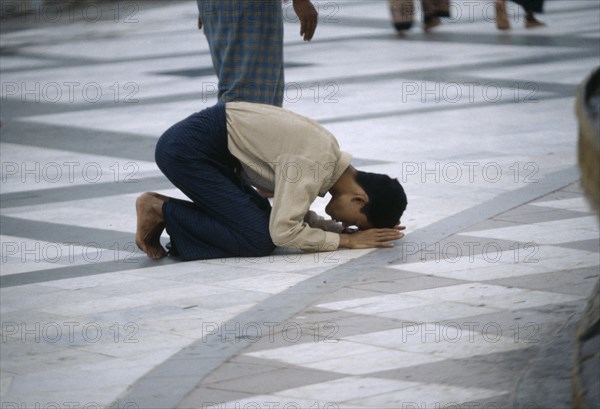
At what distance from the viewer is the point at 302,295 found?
501 cm

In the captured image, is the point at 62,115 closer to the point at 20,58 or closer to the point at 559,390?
the point at 20,58

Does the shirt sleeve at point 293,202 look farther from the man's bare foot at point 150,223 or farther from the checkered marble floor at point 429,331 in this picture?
the man's bare foot at point 150,223

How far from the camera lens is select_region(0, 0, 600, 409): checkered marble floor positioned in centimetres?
407

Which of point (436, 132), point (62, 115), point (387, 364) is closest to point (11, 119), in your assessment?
point (62, 115)

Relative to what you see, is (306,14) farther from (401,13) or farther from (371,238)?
(401,13)

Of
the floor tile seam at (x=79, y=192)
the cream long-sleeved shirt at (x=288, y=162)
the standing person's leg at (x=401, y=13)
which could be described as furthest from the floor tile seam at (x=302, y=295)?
the standing person's leg at (x=401, y=13)

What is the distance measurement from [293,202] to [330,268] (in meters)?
0.34

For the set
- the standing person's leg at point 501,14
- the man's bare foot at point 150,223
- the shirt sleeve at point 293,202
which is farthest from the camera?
the standing person's leg at point 501,14

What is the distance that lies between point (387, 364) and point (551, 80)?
623cm

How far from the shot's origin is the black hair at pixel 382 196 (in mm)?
Result: 5438

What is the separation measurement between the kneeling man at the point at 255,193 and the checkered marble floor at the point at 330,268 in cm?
10

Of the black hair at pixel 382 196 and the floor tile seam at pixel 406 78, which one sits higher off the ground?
the black hair at pixel 382 196

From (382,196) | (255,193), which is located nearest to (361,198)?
(382,196)

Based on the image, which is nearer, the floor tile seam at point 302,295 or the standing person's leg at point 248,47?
the floor tile seam at point 302,295
